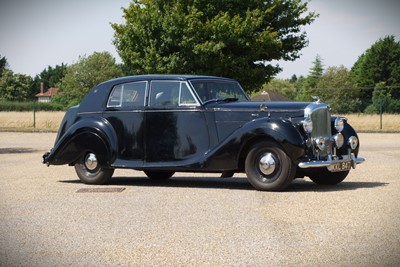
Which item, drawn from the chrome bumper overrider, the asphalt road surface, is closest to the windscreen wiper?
the asphalt road surface

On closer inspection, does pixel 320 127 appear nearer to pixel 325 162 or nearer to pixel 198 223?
pixel 325 162

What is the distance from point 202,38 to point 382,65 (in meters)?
43.8

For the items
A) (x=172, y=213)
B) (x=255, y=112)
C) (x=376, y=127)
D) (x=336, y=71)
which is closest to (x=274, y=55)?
(x=376, y=127)

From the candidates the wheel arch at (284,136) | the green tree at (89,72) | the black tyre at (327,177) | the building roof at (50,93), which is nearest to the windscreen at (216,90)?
the wheel arch at (284,136)

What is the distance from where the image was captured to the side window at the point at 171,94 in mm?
11273

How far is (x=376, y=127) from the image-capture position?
3966 cm

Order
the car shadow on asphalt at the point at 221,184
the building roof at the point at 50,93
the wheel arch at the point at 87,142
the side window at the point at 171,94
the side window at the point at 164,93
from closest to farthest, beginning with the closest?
1. the car shadow on asphalt at the point at 221,184
2. the side window at the point at 171,94
3. the side window at the point at 164,93
4. the wheel arch at the point at 87,142
5. the building roof at the point at 50,93

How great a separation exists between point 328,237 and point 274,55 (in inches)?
1294

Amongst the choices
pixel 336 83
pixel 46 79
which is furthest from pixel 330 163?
pixel 46 79

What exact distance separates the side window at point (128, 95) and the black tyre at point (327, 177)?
9.87 feet

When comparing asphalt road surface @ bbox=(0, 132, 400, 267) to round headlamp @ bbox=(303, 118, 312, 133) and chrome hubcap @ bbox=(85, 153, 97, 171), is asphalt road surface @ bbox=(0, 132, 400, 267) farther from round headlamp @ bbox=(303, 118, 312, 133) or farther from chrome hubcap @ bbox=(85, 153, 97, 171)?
round headlamp @ bbox=(303, 118, 312, 133)

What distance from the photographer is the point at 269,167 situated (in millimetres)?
10367

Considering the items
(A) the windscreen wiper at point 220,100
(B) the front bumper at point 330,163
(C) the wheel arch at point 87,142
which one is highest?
(A) the windscreen wiper at point 220,100

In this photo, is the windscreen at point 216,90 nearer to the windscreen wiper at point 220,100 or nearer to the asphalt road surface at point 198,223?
the windscreen wiper at point 220,100
